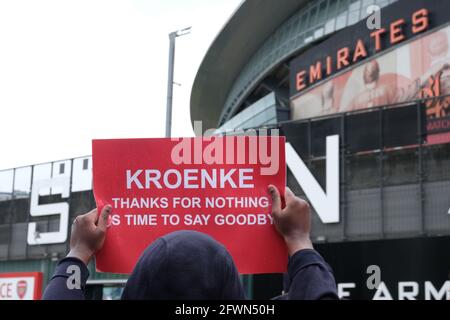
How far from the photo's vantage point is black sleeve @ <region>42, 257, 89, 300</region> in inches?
76.5

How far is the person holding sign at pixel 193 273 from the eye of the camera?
62.4 inches

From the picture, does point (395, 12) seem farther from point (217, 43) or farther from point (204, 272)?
point (204, 272)

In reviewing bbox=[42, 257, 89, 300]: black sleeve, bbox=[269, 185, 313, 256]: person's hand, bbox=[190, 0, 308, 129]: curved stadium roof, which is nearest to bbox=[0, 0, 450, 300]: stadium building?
bbox=[269, 185, 313, 256]: person's hand

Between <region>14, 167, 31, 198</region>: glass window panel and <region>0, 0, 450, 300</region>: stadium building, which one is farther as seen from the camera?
<region>14, 167, 31, 198</region>: glass window panel

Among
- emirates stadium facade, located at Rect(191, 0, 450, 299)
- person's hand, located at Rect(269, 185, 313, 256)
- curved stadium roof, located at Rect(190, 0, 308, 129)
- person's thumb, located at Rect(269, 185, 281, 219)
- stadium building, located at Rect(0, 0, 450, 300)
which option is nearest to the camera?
person's hand, located at Rect(269, 185, 313, 256)

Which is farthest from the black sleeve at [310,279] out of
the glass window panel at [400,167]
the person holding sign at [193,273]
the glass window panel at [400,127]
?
the glass window panel at [400,127]

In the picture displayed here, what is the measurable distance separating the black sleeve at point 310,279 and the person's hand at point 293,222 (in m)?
0.14

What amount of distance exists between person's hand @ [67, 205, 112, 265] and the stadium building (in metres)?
2.42

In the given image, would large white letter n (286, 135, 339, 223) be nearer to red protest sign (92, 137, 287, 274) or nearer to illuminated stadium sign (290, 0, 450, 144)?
illuminated stadium sign (290, 0, 450, 144)

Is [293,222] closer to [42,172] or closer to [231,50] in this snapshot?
[42,172]

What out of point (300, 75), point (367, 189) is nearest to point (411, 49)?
point (300, 75)

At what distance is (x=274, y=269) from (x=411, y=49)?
2494 centimetres

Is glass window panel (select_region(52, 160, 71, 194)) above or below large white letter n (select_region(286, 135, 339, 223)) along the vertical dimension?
above
